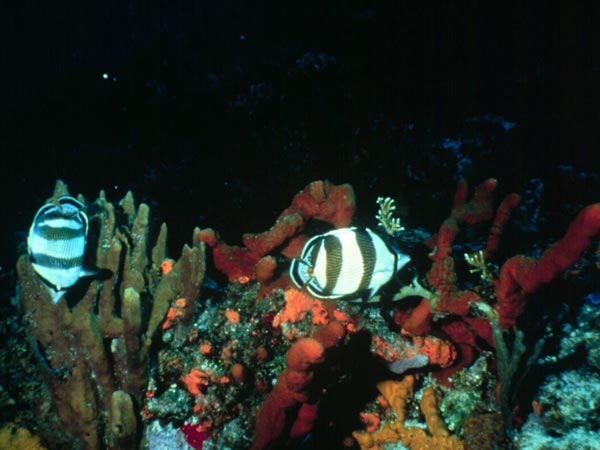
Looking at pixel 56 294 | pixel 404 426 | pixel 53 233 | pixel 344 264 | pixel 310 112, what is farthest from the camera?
pixel 310 112

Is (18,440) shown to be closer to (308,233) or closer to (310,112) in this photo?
(308,233)

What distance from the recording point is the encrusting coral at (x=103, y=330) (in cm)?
244

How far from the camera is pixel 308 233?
337 cm

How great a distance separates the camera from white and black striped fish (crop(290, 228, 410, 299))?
207cm

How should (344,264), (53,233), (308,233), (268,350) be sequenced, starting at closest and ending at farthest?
1. (344,264)
2. (53,233)
3. (268,350)
4. (308,233)

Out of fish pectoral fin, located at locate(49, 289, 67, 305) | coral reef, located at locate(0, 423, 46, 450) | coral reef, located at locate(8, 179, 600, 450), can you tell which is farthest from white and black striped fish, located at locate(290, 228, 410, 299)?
coral reef, located at locate(0, 423, 46, 450)

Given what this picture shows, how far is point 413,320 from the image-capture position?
103 inches

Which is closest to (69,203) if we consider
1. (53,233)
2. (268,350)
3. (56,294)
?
(53,233)

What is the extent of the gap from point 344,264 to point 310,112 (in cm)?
485

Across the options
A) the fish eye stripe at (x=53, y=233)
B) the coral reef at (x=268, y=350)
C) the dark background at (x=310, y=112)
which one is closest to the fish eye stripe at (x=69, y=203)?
the fish eye stripe at (x=53, y=233)

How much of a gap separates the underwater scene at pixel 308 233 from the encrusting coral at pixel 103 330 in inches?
0.7

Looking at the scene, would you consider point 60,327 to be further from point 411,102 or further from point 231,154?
point 411,102

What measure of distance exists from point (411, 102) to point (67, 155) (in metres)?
7.31

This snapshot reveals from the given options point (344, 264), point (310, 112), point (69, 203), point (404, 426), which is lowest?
point (404, 426)
